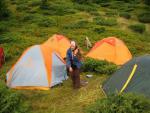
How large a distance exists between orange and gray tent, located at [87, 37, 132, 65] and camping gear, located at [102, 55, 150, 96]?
5.26 m

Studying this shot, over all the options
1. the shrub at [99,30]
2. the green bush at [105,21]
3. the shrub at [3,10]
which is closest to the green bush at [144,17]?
the green bush at [105,21]

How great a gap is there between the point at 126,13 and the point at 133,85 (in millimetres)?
23421

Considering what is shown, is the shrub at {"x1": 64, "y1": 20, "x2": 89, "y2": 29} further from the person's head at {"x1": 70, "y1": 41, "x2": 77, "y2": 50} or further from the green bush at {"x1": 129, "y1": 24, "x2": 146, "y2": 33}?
the person's head at {"x1": 70, "y1": 41, "x2": 77, "y2": 50}

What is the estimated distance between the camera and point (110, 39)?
18.9 metres

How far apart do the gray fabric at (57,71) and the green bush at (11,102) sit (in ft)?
7.43

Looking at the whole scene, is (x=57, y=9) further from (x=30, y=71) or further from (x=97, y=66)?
(x=30, y=71)

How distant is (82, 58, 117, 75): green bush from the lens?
1596 cm

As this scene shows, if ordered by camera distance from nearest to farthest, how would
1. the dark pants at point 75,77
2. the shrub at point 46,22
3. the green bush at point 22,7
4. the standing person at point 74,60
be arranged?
the standing person at point 74,60 < the dark pants at point 75,77 < the shrub at point 46,22 < the green bush at point 22,7

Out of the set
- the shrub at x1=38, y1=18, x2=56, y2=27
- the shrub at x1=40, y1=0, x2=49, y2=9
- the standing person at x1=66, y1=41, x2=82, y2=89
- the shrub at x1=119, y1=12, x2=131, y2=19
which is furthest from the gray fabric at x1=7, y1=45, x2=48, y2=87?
the shrub at x1=40, y1=0, x2=49, y2=9

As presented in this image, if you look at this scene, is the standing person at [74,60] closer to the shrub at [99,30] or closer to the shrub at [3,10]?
the shrub at [99,30]

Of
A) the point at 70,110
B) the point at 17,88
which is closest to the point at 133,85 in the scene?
the point at 70,110

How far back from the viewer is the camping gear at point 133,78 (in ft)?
38.1

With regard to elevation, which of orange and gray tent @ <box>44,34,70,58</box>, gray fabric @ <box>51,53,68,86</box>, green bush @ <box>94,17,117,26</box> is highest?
gray fabric @ <box>51,53,68,86</box>

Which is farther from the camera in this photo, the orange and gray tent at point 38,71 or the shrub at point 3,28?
the shrub at point 3,28
